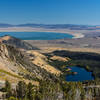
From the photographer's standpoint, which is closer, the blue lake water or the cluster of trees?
the cluster of trees

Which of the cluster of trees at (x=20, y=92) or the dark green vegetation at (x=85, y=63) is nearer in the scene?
the cluster of trees at (x=20, y=92)

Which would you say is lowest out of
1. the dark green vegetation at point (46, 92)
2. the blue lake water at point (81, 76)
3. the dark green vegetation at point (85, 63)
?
the blue lake water at point (81, 76)

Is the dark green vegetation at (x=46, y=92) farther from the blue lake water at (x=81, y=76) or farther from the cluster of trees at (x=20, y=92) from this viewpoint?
the blue lake water at (x=81, y=76)

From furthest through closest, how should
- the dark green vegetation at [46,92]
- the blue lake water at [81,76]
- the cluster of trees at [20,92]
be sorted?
the blue lake water at [81,76] → the dark green vegetation at [46,92] → the cluster of trees at [20,92]

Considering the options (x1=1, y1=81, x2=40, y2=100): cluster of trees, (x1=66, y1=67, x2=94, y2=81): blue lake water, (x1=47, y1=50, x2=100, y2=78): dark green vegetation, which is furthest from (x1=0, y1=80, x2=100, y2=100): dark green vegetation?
(x1=47, y1=50, x2=100, y2=78): dark green vegetation

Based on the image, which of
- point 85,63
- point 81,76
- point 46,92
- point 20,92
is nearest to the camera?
point 20,92

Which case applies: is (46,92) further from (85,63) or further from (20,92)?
(85,63)

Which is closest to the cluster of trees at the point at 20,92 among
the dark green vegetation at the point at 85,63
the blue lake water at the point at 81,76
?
the blue lake water at the point at 81,76

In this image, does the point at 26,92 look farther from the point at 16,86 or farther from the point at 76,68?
the point at 76,68

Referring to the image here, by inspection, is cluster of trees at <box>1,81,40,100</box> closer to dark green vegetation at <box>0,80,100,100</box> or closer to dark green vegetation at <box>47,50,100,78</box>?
dark green vegetation at <box>0,80,100,100</box>

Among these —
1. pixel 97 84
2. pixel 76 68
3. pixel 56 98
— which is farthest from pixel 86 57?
pixel 56 98

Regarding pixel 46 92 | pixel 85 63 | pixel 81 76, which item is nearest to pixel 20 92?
pixel 46 92
